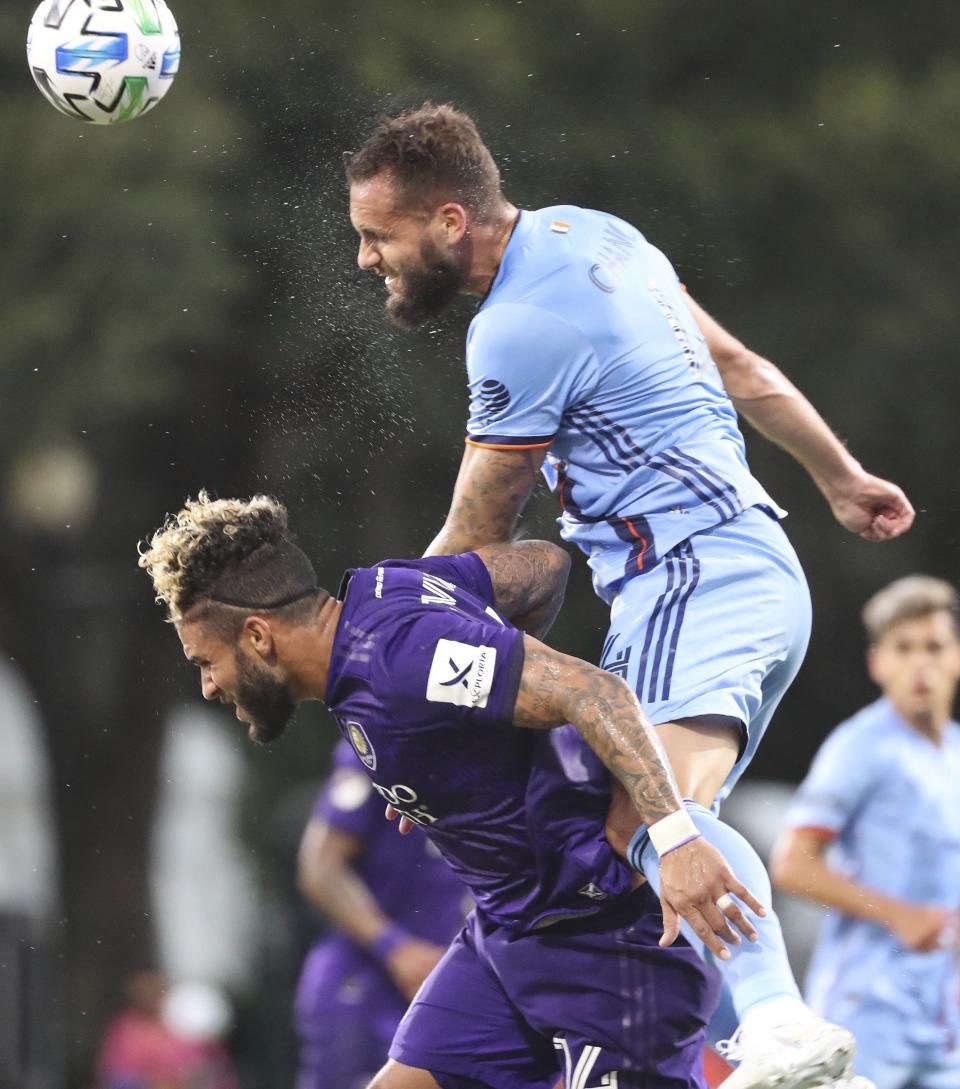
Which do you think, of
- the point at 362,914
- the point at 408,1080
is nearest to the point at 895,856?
the point at 362,914

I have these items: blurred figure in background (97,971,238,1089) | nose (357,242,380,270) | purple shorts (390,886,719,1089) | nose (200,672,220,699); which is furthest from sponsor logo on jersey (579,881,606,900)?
blurred figure in background (97,971,238,1089)

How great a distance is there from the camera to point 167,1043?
36.7 ft

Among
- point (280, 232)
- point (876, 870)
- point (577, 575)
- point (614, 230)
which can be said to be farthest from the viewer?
point (577, 575)

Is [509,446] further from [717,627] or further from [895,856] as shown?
[895,856]

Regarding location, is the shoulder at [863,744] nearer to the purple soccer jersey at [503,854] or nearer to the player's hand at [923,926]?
the player's hand at [923,926]

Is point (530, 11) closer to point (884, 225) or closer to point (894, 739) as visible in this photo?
point (884, 225)

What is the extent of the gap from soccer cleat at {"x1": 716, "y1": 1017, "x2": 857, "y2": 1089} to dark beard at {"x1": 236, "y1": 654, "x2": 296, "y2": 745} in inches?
54.3

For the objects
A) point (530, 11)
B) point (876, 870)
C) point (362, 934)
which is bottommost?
point (362, 934)

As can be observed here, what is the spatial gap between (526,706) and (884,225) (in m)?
9.67

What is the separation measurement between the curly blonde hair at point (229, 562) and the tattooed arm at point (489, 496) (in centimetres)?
48

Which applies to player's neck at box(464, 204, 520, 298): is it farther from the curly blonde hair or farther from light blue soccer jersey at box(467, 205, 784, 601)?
the curly blonde hair

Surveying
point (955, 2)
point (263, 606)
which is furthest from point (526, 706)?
point (955, 2)

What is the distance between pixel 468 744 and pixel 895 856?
3.11m

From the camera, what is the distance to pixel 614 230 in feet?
19.0
